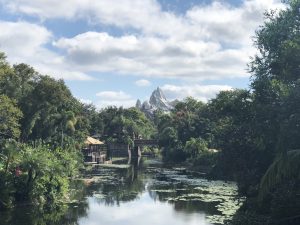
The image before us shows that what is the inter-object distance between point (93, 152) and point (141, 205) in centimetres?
5806

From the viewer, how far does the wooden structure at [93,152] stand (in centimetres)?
9356

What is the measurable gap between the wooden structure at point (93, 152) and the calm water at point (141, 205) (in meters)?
38.2

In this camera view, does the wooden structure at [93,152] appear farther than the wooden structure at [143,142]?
No

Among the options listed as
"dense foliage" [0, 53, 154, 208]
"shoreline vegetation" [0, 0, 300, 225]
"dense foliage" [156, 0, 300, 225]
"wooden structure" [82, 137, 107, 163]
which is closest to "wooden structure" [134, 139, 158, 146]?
"dense foliage" [0, 53, 154, 208]

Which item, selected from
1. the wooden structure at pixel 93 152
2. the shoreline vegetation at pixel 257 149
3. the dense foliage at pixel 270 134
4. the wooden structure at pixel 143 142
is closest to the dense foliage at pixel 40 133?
the shoreline vegetation at pixel 257 149

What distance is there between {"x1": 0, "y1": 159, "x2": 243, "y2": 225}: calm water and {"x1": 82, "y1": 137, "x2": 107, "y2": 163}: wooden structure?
125 feet

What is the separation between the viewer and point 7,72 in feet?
148

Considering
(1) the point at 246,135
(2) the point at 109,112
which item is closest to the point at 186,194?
(1) the point at 246,135

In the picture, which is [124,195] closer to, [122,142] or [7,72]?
[7,72]

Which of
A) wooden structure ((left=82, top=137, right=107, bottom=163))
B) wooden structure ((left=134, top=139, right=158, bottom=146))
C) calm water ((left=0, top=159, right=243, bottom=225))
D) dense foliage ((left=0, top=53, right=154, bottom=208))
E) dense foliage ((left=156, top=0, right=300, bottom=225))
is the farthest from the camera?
wooden structure ((left=134, top=139, right=158, bottom=146))

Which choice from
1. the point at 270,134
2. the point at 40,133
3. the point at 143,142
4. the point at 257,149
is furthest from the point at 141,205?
the point at 143,142

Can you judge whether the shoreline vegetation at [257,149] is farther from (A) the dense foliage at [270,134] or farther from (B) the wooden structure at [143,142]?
(B) the wooden structure at [143,142]

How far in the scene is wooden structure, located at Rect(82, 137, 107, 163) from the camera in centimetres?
9356

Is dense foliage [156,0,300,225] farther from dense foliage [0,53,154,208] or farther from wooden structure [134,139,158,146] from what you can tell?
wooden structure [134,139,158,146]
